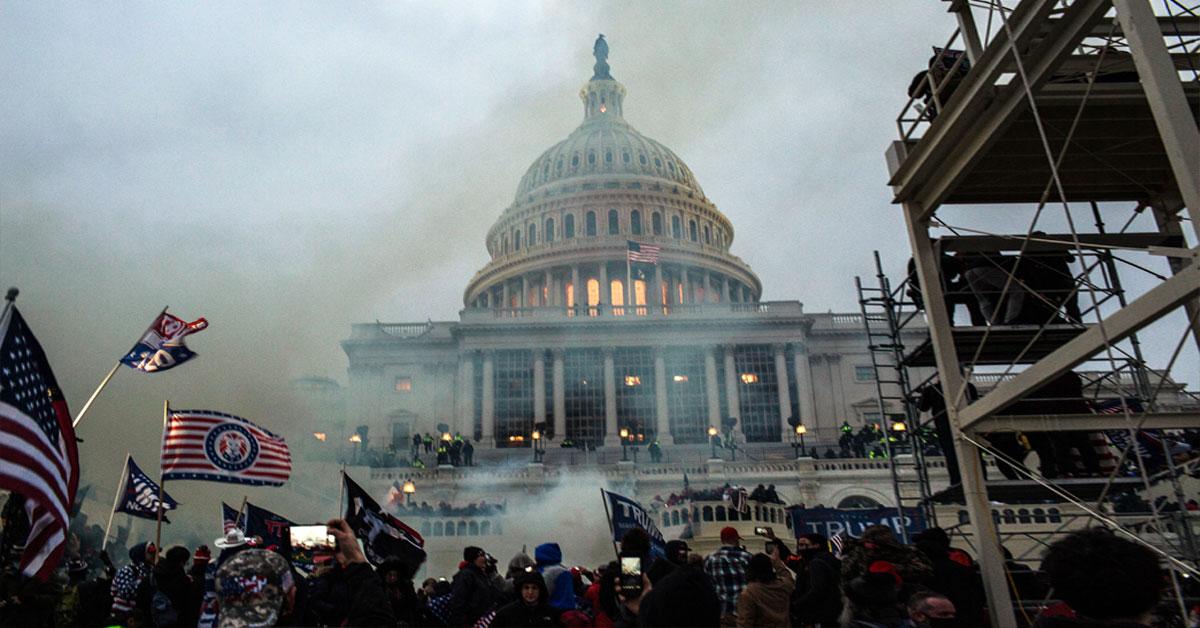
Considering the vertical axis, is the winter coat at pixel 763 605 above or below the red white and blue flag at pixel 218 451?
below

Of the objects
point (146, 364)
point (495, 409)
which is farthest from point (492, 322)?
point (146, 364)

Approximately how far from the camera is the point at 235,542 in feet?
23.7

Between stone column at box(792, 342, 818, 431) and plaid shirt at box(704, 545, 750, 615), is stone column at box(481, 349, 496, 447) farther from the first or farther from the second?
plaid shirt at box(704, 545, 750, 615)

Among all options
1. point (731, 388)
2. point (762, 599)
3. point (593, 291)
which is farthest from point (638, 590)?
point (593, 291)

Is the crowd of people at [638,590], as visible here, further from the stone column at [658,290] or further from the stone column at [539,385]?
the stone column at [658,290]

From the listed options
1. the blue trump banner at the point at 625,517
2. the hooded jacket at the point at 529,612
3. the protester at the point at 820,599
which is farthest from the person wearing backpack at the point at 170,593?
the protester at the point at 820,599

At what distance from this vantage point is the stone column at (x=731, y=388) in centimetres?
5956

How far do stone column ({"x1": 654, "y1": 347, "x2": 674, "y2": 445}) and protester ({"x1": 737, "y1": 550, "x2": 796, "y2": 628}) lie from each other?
5166 cm

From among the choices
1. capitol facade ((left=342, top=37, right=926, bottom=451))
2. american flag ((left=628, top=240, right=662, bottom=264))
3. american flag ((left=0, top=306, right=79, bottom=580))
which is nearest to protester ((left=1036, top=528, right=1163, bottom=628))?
american flag ((left=0, top=306, right=79, bottom=580))

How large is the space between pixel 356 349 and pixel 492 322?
34.8ft

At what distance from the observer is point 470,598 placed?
771cm

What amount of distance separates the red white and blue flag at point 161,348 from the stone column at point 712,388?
4668 centimetres

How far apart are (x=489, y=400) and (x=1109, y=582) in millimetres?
58454

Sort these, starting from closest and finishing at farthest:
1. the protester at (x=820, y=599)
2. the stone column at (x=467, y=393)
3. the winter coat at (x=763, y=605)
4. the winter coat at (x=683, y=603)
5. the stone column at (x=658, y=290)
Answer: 1. the winter coat at (x=683, y=603)
2. the winter coat at (x=763, y=605)
3. the protester at (x=820, y=599)
4. the stone column at (x=467, y=393)
5. the stone column at (x=658, y=290)
